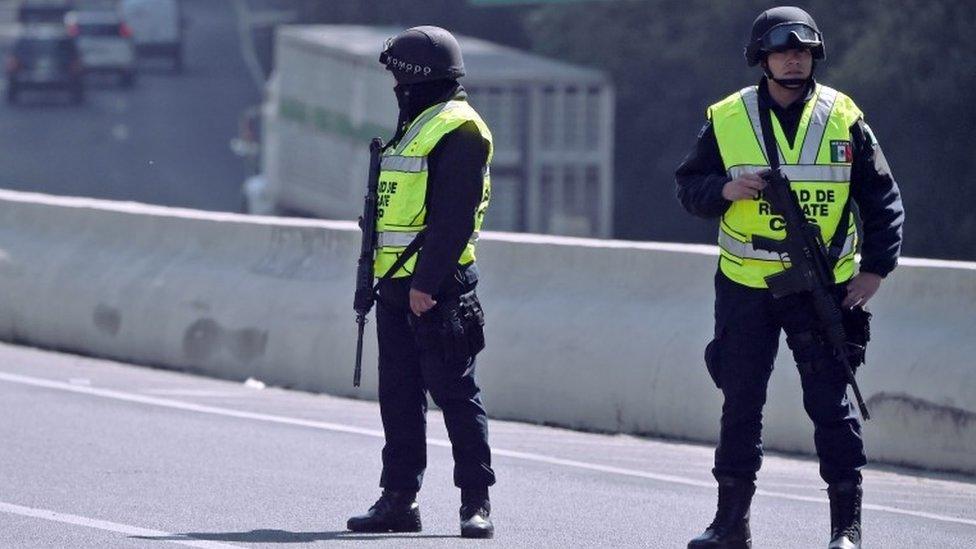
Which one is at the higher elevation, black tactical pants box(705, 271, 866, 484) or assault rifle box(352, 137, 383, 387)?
assault rifle box(352, 137, 383, 387)

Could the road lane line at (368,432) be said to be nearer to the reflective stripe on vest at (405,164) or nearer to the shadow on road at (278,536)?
the shadow on road at (278,536)

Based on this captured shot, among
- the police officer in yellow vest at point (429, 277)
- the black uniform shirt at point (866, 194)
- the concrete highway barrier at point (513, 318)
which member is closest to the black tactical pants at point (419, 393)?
the police officer in yellow vest at point (429, 277)

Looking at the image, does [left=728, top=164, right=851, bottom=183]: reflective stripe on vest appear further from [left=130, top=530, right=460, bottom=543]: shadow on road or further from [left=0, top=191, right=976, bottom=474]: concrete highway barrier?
[left=0, top=191, right=976, bottom=474]: concrete highway barrier

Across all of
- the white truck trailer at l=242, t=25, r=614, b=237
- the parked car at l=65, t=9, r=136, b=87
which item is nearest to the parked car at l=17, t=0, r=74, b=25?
the parked car at l=65, t=9, r=136, b=87

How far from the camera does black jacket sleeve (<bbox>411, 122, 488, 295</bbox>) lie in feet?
22.6

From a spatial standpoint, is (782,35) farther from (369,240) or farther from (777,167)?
(369,240)

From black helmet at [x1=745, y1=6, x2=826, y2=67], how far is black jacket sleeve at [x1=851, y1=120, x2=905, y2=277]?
345mm

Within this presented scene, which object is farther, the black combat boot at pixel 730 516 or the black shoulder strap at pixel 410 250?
the black shoulder strap at pixel 410 250

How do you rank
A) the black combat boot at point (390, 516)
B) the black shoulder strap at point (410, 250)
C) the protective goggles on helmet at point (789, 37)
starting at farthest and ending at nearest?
1. the black combat boot at point (390, 516)
2. the black shoulder strap at point (410, 250)
3. the protective goggles on helmet at point (789, 37)

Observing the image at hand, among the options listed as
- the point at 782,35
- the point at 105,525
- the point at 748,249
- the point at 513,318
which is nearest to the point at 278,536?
the point at 105,525

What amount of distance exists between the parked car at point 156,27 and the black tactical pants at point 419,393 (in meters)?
59.8

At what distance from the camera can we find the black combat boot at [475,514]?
277 inches

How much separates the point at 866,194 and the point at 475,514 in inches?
67.7

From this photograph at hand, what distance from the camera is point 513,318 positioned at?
10352 millimetres
